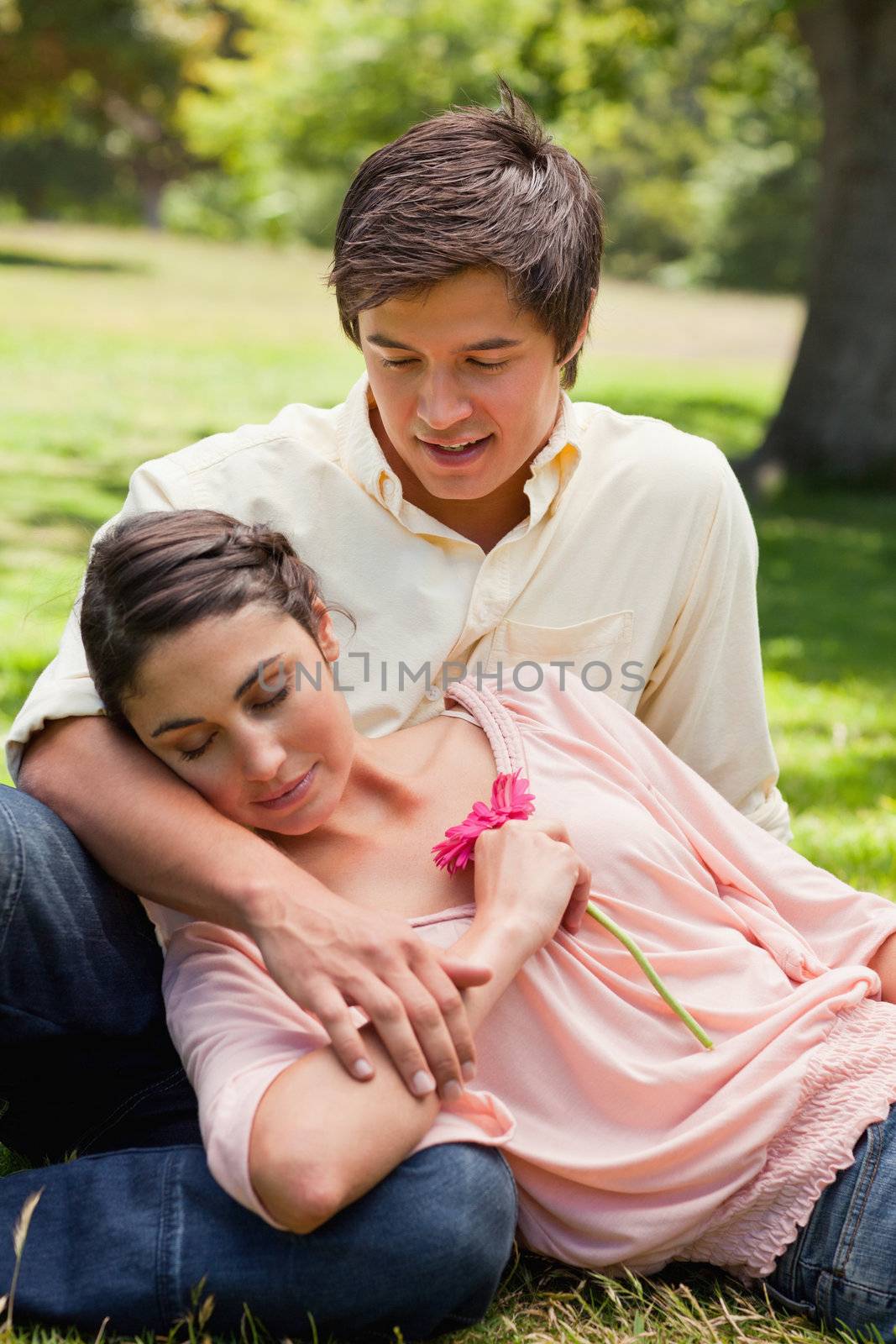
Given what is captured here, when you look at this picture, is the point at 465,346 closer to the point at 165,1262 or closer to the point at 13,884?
the point at 13,884

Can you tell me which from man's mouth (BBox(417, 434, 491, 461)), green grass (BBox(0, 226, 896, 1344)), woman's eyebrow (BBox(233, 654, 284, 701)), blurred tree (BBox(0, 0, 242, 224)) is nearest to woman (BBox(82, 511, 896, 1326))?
woman's eyebrow (BBox(233, 654, 284, 701))

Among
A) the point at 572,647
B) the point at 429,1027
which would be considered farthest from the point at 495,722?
the point at 429,1027

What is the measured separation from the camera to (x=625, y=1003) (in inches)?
92.7

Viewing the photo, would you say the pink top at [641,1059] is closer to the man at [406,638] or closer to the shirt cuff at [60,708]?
the man at [406,638]

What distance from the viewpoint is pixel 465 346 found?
2.68 m

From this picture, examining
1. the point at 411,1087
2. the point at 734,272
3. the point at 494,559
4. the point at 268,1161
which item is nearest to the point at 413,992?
the point at 411,1087

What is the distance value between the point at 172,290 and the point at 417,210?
19.6m

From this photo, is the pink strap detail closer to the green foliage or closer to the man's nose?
the man's nose

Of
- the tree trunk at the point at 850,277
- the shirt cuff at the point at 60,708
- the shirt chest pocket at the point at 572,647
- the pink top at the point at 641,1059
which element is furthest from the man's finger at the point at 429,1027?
the tree trunk at the point at 850,277

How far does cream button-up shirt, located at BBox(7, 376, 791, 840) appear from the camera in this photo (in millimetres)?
2914

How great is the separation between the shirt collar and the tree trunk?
8.80 m

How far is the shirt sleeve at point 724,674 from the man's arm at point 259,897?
100cm

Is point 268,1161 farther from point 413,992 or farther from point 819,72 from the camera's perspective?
point 819,72

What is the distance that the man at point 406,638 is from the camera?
2117 mm
